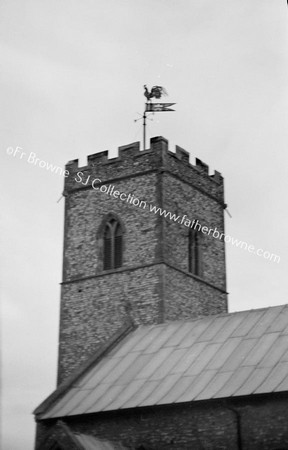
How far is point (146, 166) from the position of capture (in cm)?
4088

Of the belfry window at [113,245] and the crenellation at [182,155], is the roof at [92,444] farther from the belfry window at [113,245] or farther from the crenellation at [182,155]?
the crenellation at [182,155]

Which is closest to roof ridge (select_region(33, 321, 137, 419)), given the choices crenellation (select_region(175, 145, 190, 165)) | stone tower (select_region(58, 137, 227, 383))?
stone tower (select_region(58, 137, 227, 383))

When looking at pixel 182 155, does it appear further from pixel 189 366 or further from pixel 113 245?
pixel 189 366

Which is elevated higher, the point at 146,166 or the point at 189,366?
the point at 146,166

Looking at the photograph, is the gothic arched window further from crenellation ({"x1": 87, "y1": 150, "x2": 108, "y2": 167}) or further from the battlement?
crenellation ({"x1": 87, "y1": 150, "x2": 108, "y2": 167})

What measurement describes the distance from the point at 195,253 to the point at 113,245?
339 centimetres

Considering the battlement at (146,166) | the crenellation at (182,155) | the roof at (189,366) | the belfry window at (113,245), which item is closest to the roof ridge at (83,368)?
the roof at (189,366)

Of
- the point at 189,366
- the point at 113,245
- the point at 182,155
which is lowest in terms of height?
the point at 189,366

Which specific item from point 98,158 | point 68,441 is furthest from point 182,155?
point 68,441

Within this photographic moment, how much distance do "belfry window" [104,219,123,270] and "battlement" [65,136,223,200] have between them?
6.53 ft

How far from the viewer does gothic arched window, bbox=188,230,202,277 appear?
135 ft

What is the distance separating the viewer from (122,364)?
32.8 m

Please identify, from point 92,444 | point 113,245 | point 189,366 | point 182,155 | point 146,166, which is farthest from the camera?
point 182,155

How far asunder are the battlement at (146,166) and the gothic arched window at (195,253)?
2192 mm
